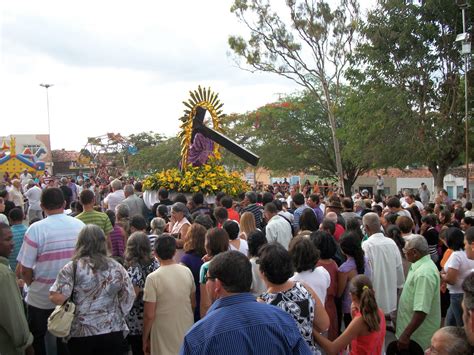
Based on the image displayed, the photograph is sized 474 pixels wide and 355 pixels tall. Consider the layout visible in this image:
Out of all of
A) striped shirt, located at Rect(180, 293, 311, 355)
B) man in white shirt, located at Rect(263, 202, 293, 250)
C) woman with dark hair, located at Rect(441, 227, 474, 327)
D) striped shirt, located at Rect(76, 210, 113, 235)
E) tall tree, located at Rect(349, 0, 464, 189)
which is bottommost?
woman with dark hair, located at Rect(441, 227, 474, 327)

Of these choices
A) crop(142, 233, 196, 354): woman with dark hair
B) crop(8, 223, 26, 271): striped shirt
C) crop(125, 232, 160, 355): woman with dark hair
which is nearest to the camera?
crop(142, 233, 196, 354): woman with dark hair

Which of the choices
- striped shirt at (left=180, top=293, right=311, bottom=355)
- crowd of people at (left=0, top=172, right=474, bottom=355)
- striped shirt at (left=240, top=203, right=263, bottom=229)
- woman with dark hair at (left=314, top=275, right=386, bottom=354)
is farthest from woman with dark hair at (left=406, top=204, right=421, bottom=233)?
striped shirt at (left=180, top=293, right=311, bottom=355)

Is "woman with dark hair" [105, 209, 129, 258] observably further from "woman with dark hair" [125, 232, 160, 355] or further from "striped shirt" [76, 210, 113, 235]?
"woman with dark hair" [125, 232, 160, 355]

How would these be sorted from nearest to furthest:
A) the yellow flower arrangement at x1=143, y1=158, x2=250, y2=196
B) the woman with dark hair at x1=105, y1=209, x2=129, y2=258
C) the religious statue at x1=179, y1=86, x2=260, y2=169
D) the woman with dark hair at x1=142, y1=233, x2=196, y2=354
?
the woman with dark hair at x1=142, y1=233, x2=196, y2=354, the woman with dark hair at x1=105, y1=209, x2=129, y2=258, the yellow flower arrangement at x1=143, y1=158, x2=250, y2=196, the religious statue at x1=179, y1=86, x2=260, y2=169

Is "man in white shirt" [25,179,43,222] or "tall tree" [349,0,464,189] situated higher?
"tall tree" [349,0,464,189]

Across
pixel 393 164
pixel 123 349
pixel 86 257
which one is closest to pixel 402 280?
pixel 123 349

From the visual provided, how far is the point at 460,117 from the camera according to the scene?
2086 cm

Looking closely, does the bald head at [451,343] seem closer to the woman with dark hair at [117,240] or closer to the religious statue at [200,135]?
the woman with dark hair at [117,240]

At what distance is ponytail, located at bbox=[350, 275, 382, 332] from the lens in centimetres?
401

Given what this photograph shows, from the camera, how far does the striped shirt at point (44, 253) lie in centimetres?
469

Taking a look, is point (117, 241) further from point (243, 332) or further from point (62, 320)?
point (243, 332)

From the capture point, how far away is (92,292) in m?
4.03

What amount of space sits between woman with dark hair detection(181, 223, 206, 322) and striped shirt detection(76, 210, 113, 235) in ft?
5.60

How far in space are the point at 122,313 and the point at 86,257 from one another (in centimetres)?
58
